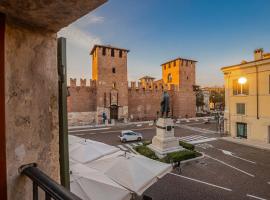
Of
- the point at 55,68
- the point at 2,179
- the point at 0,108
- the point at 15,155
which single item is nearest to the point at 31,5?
the point at 55,68

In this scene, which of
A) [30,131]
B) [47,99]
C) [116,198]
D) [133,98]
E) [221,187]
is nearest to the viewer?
[30,131]

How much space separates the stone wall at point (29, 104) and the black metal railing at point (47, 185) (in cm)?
9

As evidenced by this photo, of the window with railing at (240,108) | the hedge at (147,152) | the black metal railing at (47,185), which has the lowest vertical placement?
the hedge at (147,152)

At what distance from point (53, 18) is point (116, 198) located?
512 cm

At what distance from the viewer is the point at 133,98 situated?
35031 millimetres

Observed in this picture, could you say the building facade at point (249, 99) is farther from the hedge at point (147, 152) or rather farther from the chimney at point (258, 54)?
the hedge at point (147, 152)

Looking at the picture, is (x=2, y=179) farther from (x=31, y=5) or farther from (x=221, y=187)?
(x=221, y=187)

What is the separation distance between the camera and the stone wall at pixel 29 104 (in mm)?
1600

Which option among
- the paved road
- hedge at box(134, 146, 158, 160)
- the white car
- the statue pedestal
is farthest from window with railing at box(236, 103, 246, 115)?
hedge at box(134, 146, 158, 160)

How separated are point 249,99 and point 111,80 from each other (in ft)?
68.8

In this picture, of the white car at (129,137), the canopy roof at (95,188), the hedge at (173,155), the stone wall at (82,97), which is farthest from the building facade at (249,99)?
the stone wall at (82,97)

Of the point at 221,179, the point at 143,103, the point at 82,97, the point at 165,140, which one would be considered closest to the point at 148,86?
the point at 143,103

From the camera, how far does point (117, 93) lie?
32375mm

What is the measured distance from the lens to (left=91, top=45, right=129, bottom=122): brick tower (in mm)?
30906
